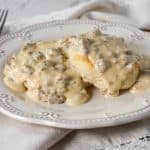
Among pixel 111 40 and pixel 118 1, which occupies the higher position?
pixel 111 40

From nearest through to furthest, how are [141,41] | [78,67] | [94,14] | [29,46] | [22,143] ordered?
[22,143]
[78,67]
[29,46]
[141,41]
[94,14]

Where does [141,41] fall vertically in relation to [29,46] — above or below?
below

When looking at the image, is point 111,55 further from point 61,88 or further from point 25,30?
point 25,30

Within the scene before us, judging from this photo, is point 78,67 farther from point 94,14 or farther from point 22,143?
point 94,14

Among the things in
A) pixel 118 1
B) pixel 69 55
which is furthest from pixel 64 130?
pixel 118 1

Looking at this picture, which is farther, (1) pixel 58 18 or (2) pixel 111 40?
(1) pixel 58 18

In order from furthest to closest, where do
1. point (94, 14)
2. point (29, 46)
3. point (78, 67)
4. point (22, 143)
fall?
point (94, 14), point (29, 46), point (78, 67), point (22, 143)

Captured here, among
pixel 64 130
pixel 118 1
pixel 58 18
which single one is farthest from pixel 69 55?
pixel 118 1

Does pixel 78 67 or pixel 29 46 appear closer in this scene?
pixel 78 67

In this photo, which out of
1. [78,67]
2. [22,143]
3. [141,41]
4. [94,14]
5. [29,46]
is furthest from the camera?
[94,14]
